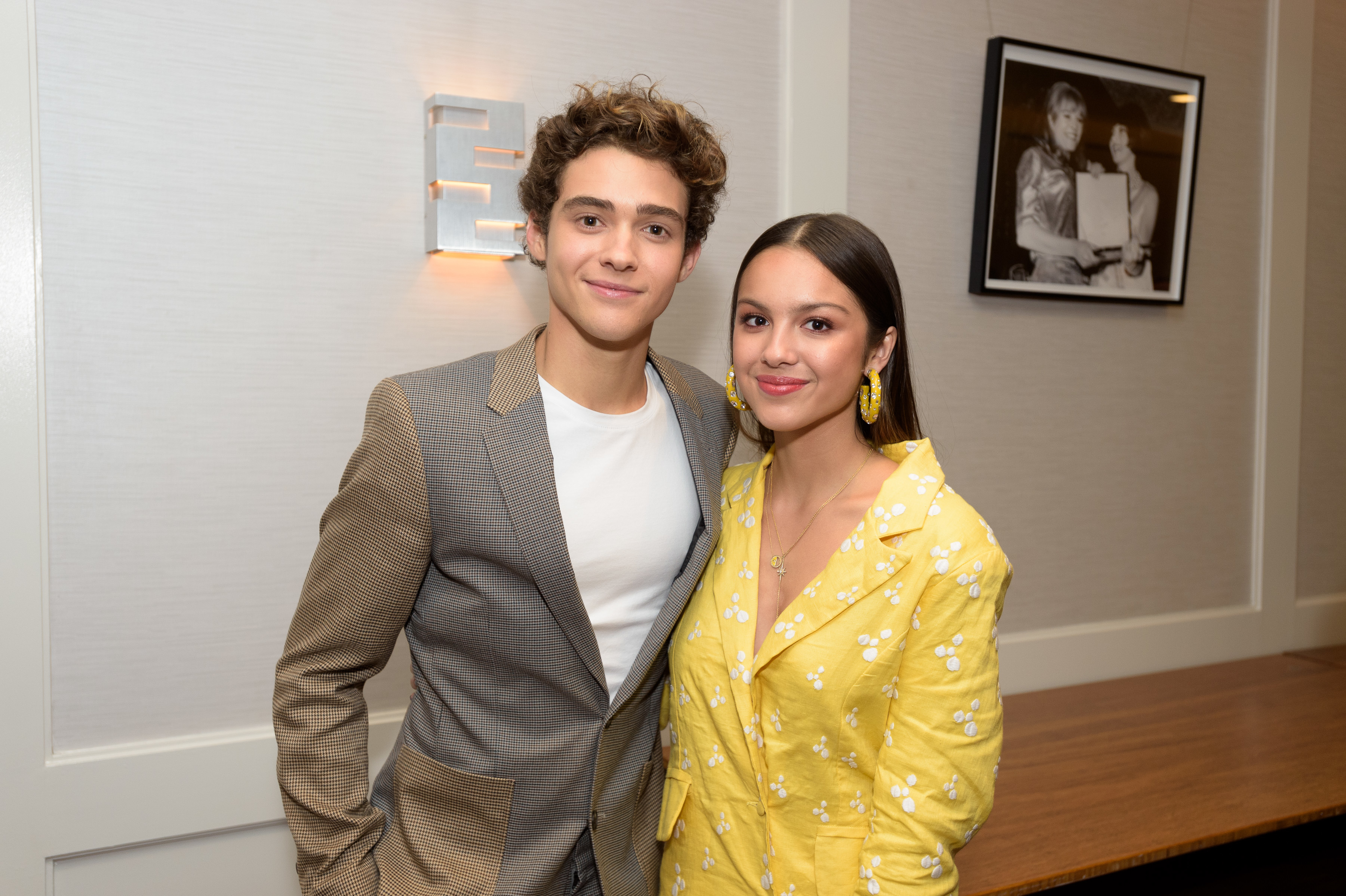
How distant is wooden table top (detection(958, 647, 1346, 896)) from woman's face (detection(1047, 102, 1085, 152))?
160 cm

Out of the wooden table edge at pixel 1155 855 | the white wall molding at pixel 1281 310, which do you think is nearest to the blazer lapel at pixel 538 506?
the wooden table edge at pixel 1155 855

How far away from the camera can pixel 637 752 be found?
5.10 feet

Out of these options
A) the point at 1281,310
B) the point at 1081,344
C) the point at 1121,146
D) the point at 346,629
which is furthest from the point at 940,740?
the point at 1281,310

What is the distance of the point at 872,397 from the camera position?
5.18ft

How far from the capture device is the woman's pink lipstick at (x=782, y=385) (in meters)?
1.49

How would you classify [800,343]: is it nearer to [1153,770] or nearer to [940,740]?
[940,740]

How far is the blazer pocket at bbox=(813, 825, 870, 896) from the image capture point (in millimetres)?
1428

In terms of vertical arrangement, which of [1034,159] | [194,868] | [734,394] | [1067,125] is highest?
[1067,125]

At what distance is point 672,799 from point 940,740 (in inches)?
19.1

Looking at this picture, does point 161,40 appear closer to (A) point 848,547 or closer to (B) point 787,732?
(A) point 848,547

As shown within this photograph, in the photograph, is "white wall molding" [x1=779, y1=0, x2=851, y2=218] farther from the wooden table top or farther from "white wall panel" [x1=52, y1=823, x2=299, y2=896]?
"white wall panel" [x1=52, y1=823, x2=299, y2=896]

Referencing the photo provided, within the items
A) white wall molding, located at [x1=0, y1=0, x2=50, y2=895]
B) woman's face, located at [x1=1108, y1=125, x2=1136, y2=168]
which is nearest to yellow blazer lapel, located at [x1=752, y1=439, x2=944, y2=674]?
white wall molding, located at [x1=0, y1=0, x2=50, y2=895]

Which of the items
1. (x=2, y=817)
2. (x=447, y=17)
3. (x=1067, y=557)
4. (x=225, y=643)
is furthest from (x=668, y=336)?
(x=2, y=817)

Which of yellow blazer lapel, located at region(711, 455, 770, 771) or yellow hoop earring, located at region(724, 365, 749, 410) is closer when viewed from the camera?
yellow blazer lapel, located at region(711, 455, 770, 771)
